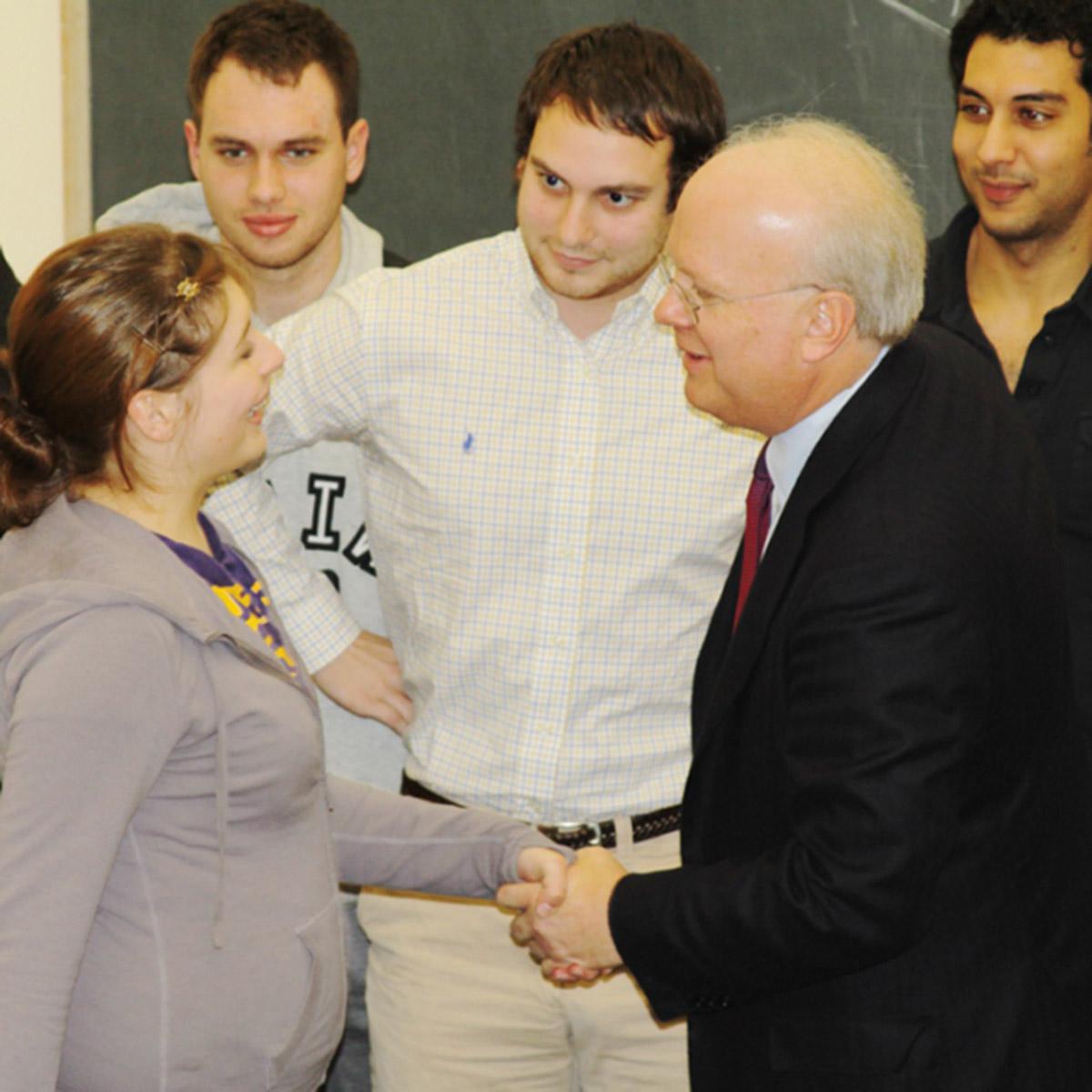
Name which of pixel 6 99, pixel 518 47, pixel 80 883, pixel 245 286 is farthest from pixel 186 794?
pixel 6 99

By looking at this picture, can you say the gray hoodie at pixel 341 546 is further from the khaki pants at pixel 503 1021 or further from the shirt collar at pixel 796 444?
the shirt collar at pixel 796 444

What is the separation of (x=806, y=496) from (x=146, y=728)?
820mm

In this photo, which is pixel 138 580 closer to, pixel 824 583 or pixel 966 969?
pixel 824 583

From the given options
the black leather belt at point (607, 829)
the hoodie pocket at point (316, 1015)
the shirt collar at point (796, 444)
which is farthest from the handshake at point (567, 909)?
the shirt collar at point (796, 444)

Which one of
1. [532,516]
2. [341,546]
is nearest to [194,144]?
[341,546]

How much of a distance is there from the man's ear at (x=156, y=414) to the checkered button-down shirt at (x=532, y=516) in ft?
2.18

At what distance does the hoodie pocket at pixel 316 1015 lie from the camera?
6.28 feet

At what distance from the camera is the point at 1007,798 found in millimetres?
1862

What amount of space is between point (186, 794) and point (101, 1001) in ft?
0.86

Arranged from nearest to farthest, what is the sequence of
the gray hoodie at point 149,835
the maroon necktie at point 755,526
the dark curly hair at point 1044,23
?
the gray hoodie at point 149,835 → the maroon necktie at point 755,526 → the dark curly hair at point 1044,23

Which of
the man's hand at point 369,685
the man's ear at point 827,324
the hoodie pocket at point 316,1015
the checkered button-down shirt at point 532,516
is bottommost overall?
the hoodie pocket at point 316,1015

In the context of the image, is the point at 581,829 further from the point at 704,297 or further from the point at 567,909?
the point at 704,297

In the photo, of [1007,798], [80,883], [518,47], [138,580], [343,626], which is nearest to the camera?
[80,883]

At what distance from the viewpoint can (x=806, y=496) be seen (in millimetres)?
1860
